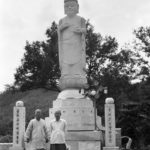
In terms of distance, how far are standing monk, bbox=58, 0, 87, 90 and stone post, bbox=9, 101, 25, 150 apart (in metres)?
1.94

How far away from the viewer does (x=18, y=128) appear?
12852mm

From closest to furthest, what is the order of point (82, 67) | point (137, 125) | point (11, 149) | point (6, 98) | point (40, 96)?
point (11, 149)
point (82, 67)
point (137, 125)
point (40, 96)
point (6, 98)

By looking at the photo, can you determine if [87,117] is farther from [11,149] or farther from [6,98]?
[6,98]

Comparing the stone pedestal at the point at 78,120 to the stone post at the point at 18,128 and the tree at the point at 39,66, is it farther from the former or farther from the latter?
the tree at the point at 39,66

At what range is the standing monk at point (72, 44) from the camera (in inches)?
565

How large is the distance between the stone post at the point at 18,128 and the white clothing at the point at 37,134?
4195 mm

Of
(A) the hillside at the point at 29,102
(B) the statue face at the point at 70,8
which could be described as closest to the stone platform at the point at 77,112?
(B) the statue face at the point at 70,8

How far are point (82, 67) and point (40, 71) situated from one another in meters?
17.8

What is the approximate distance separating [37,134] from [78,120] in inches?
188

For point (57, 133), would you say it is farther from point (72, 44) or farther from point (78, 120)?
point (72, 44)

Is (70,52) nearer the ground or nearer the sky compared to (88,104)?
nearer the sky

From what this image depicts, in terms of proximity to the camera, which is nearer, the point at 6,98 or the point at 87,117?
the point at 87,117

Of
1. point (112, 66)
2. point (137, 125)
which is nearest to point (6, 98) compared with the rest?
point (112, 66)

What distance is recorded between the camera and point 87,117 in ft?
43.4
